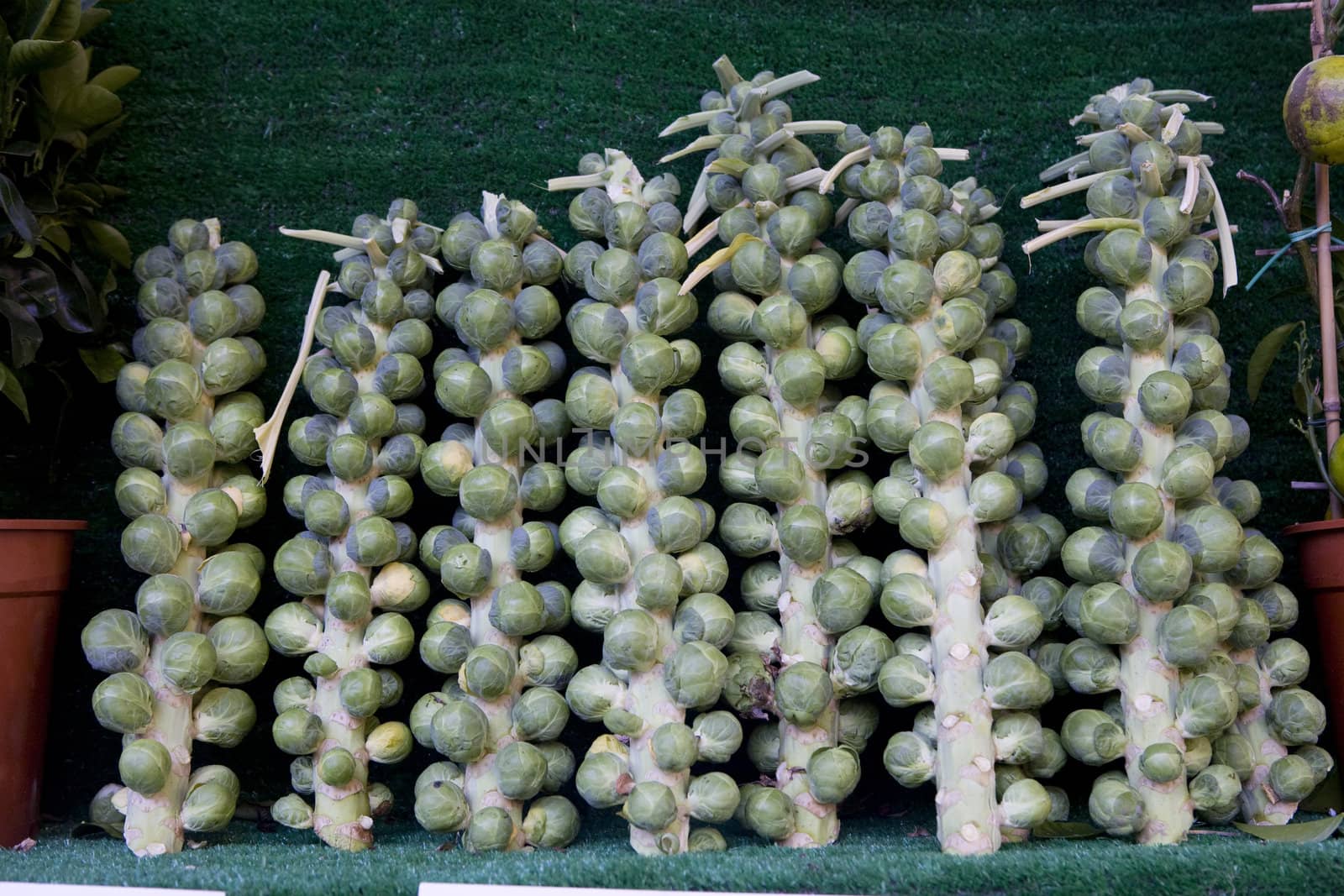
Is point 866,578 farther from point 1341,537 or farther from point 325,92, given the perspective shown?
point 325,92

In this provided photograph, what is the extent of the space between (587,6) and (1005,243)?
798 millimetres

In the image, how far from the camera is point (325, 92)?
1672 millimetres

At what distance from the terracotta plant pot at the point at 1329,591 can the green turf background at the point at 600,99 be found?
0.29 metres

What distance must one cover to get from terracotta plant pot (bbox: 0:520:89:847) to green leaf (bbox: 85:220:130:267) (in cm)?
43

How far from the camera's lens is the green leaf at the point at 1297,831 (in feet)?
4.02

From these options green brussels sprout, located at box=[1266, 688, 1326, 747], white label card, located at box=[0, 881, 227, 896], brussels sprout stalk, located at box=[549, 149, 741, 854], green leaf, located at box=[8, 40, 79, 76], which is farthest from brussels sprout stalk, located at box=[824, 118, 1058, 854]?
green leaf, located at box=[8, 40, 79, 76]

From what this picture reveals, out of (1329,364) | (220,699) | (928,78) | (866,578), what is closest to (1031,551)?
(866,578)

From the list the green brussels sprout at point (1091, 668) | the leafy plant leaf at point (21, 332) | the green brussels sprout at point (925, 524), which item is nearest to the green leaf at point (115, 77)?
the leafy plant leaf at point (21, 332)

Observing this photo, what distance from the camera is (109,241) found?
59.7 inches

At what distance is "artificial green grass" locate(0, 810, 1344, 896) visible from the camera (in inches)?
41.6

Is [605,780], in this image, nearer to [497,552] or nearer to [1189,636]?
[497,552]

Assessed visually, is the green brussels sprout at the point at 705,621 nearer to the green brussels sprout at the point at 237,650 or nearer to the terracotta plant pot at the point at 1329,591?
the green brussels sprout at the point at 237,650

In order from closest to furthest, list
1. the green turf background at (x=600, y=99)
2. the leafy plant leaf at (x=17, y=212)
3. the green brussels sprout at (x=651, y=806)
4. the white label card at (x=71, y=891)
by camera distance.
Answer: the white label card at (x=71, y=891) < the green brussels sprout at (x=651, y=806) < the leafy plant leaf at (x=17, y=212) < the green turf background at (x=600, y=99)

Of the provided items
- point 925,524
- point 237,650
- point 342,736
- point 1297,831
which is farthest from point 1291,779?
point 237,650
